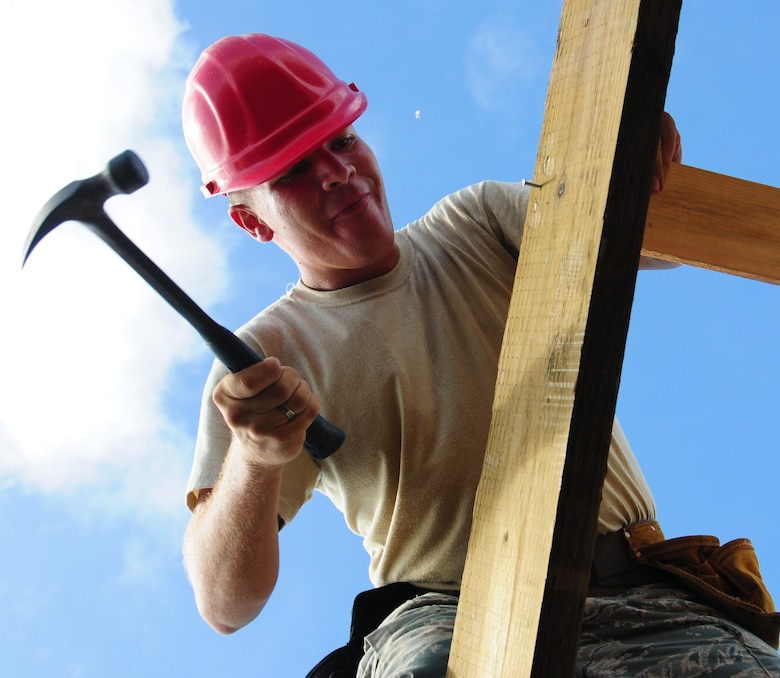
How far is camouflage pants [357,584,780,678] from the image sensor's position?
134cm

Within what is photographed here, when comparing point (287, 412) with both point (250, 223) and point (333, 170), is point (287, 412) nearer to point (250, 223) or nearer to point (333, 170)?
point (333, 170)

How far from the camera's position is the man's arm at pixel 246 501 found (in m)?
1.40

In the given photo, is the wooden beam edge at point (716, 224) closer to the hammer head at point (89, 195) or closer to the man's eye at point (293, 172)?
the man's eye at point (293, 172)

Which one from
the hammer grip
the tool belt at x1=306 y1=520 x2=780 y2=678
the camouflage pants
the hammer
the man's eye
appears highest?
the man's eye

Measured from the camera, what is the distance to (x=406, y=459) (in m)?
1.65

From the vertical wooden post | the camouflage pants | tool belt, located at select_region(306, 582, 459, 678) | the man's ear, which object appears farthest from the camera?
the man's ear

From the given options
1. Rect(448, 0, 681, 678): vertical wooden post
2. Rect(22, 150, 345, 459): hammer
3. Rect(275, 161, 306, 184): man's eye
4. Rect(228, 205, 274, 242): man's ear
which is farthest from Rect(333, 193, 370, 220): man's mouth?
Rect(448, 0, 681, 678): vertical wooden post

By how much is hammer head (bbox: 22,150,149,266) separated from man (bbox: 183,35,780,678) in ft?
1.14

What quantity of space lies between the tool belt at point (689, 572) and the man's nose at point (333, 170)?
83cm

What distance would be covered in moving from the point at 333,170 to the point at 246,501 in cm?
69

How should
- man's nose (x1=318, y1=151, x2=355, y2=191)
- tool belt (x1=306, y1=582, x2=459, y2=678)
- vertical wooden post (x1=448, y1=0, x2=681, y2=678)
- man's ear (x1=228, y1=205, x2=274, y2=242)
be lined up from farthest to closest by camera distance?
man's ear (x1=228, y1=205, x2=274, y2=242) → man's nose (x1=318, y1=151, x2=355, y2=191) → tool belt (x1=306, y1=582, x2=459, y2=678) → vertical wooden post (x1=448, y1=0, x2=681, y2=678)

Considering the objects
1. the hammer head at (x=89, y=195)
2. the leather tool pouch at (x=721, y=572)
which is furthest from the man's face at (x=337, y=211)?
the leather tool pouch at (x=721, y=572)

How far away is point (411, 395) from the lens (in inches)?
66.4

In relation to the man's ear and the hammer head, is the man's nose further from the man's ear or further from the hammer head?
the hammer head
